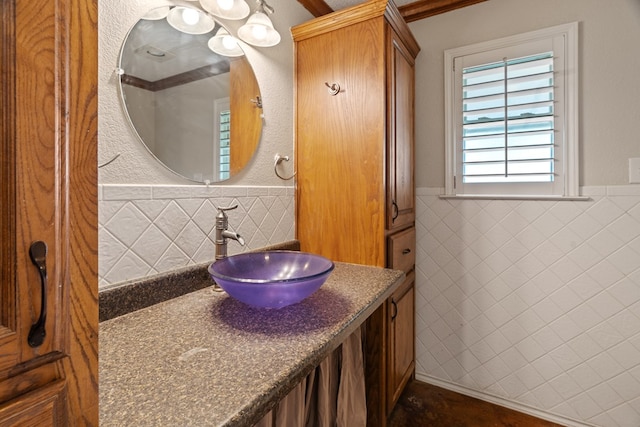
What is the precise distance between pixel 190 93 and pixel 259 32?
418 mm

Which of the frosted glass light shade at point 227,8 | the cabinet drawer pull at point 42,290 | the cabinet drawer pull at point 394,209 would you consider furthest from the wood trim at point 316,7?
the cabinet drawer pull at point 42,290

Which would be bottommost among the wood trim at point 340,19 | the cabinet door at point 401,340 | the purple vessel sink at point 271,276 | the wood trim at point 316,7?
the cabinet door at point 401,340

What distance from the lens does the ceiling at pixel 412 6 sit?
1.72 m

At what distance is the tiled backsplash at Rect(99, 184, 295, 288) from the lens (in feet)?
Result: 2.83

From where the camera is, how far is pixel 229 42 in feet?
4.05

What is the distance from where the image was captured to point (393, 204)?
1.48m

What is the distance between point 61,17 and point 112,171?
2.06 feet

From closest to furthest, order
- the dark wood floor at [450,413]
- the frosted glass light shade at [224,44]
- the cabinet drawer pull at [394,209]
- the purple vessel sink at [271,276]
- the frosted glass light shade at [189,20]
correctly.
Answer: the purple vessel sink at [271,276]
the frosted glass light shade at [189,20]
the frosted glass light shade at [224,44]
the cabinet drawer pull at [394,209]
the dark wood floor at [450,413]

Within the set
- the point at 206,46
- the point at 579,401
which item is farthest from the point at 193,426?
the point at 579,401

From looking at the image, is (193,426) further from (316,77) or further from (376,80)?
(316,77)

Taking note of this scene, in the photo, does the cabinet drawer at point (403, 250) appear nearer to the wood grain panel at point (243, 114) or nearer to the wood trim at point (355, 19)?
the wood grain panel at point (243, 114)

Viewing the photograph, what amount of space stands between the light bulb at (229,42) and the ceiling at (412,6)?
2.09 feet

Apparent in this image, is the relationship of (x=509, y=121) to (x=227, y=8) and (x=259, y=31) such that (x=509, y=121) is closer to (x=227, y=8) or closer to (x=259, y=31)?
(x=259, y=31)

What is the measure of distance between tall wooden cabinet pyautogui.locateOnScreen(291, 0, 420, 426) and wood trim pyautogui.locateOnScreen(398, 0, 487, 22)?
33 cm
